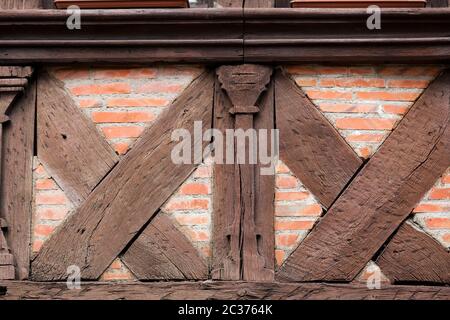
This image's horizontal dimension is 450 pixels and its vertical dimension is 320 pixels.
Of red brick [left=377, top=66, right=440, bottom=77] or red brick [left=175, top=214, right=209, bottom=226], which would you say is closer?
red brick [left=175, top=214, right=209, bottom=226]

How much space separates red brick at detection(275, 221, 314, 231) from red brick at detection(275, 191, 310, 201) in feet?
0.43

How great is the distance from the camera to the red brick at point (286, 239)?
5781 mm

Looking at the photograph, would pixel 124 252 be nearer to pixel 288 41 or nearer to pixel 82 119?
pixel 82 119

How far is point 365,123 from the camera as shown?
591 centimetres

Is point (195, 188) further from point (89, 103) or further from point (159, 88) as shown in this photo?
point (89, 103)

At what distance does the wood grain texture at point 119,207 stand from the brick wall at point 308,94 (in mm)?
58

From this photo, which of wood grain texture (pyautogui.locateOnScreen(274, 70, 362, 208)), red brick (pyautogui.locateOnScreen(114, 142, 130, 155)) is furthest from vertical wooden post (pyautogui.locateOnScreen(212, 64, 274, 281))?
red brick (pyautogui.locateOnScreen(114, 142, 130, 155))

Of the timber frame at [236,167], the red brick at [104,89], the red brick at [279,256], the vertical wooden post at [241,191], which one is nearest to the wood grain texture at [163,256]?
the timber frame at [236,167]

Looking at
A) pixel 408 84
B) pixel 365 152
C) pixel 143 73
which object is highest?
pixel 143 73

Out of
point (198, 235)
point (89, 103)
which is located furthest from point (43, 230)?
point (198, 235)

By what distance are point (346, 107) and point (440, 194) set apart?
705 mm

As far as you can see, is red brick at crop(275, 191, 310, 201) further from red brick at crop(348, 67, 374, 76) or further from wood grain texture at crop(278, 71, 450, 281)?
red brick at crop(348, 67, 374, 76)

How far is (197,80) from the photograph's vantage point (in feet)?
19.6

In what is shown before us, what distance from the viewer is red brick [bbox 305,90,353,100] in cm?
594
